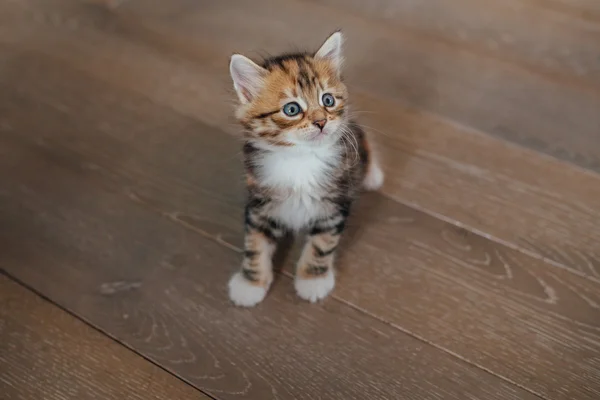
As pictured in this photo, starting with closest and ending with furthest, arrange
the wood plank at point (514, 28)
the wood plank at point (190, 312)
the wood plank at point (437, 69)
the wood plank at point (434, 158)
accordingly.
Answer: the wood plank at point (190, 312), the wood plank at point (434, 158), the wood plank at point (437, 69), the wood plank at point (514, 28)

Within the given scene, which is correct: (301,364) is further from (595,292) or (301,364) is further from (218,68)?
(218,68)

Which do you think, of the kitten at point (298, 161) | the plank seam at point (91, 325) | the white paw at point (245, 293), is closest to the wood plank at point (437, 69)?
the kitten at point (298, 161)

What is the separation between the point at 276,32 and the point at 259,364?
3.55 ft

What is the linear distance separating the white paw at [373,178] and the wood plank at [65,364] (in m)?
0.58

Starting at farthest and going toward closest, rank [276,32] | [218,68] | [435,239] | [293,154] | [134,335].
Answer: [276,32] < [218,68] < [435,239] < [134,335] < [293,154]

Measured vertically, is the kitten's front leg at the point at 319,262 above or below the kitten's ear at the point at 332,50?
below

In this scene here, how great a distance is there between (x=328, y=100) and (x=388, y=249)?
40 centimetres

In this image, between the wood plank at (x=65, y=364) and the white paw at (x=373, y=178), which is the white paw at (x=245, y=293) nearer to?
the wood plank at (x=65, y=364)

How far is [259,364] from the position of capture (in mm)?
1091

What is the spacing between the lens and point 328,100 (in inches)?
39.6

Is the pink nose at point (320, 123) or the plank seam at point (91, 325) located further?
the plank seam at point (91, 325)

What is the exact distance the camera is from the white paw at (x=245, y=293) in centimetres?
116

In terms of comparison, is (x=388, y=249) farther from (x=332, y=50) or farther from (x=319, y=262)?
(x=332, y=50)

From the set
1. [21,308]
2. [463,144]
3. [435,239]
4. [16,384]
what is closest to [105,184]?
[21,308]
